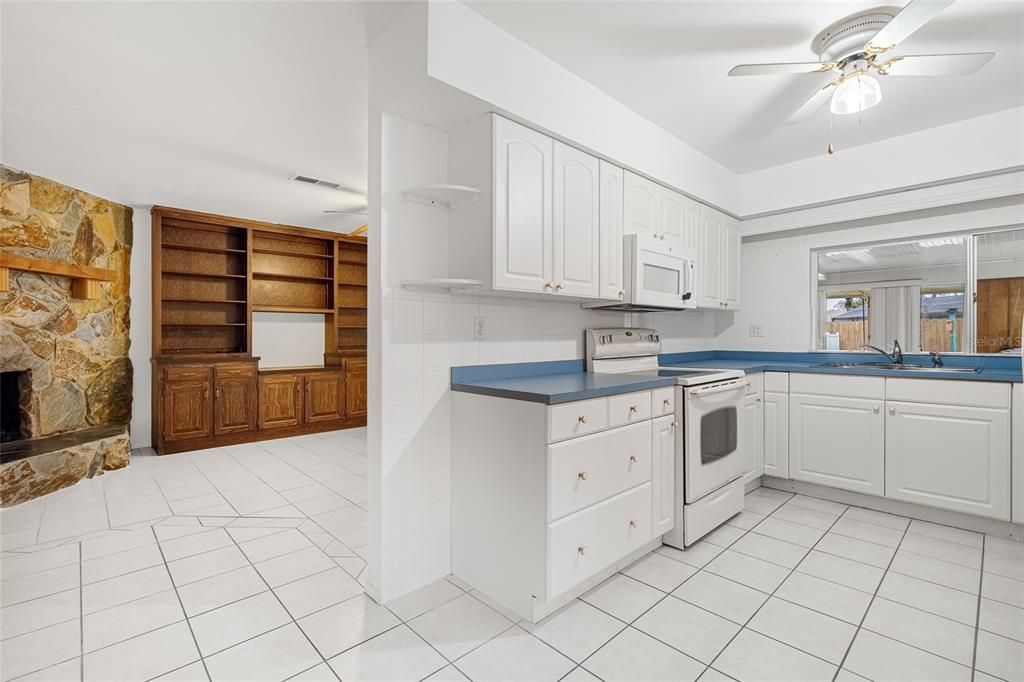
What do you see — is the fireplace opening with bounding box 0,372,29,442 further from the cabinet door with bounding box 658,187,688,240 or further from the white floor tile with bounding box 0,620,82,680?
the cabinet door with bounding box 658,187,688,240

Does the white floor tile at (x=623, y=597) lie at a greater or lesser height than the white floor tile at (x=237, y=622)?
greater

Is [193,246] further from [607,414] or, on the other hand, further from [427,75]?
[607,414]

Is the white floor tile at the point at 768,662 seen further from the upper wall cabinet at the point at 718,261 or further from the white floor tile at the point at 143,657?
the upper wall cabinet at the point at 718,261

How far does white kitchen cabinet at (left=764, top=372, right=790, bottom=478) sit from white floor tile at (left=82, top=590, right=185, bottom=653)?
11.8 feet

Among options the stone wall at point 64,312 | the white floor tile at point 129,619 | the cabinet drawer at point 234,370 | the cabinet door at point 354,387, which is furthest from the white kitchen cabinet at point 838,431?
the stone wall at point 64,312

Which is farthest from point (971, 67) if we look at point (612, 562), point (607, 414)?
point (612, 562)

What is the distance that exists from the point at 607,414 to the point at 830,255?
298 cm

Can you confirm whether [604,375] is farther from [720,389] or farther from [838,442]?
[838,442]

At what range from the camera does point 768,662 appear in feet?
5.48

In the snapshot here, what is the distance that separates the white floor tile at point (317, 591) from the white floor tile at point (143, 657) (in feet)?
1.20

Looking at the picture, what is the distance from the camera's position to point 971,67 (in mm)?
1966

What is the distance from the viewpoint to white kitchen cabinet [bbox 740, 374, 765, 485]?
10.3ft

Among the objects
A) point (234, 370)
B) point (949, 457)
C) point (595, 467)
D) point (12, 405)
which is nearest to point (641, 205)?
point (595, 467)

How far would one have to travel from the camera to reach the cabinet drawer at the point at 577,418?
1.90m
